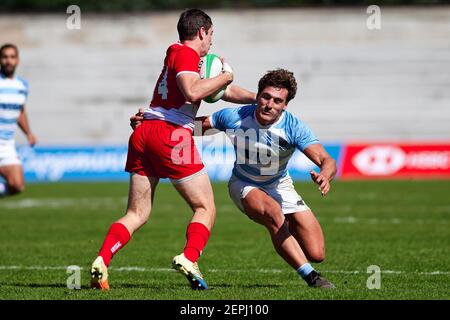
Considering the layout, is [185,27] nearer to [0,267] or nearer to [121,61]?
[0,267]

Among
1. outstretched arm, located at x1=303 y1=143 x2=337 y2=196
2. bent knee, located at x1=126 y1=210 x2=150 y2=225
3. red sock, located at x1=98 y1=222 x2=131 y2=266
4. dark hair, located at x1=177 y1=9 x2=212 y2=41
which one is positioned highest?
dark hair, located at x1=177 y1=9 x2=212 y2=41

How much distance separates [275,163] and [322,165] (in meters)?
0.68

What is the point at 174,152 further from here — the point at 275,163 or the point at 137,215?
the point at 275,163

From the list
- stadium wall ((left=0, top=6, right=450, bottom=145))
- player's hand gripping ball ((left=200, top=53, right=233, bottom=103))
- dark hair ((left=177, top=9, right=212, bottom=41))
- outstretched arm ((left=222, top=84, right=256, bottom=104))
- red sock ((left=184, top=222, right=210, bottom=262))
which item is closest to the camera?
red sock ((left=184, top=222, right=210, bottom=262))

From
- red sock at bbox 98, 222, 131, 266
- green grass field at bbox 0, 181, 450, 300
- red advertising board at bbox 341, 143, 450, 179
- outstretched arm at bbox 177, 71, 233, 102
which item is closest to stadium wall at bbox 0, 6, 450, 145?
red advertising board at bbox 341, 143, 450, 179

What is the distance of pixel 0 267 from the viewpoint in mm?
9867

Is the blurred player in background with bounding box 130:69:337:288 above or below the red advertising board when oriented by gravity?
above

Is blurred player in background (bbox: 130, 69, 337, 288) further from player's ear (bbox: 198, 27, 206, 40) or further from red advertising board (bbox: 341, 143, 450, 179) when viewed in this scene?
red advertising board (bbox: 341, 143, 450, 179)

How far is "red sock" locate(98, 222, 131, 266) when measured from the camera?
7542 millimetres

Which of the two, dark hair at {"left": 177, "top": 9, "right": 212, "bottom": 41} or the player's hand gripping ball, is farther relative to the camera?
the player's hand gripping ball

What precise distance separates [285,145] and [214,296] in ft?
5.49

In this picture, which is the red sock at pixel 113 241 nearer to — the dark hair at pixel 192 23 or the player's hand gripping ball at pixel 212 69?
the player's hand gripping ball at pixel 212 69

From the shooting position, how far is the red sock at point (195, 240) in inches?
293
